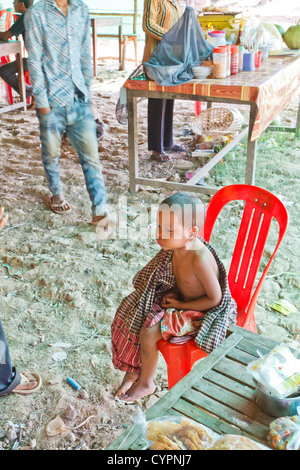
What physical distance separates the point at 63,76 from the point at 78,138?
0.47 m

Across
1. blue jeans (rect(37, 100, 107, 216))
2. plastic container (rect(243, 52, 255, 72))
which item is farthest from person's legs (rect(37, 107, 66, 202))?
plastic container (rect(243, 52, 255, 72))

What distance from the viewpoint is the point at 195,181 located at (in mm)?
4328

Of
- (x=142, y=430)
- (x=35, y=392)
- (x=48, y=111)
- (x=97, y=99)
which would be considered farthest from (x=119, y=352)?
(x=97, y=99)

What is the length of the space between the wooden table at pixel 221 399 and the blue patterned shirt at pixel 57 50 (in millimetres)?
2600

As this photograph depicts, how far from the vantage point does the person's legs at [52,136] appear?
3.58 metres

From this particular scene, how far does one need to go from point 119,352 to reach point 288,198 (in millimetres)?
2745

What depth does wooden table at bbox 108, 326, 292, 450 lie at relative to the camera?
1209mm

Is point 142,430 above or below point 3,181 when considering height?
above

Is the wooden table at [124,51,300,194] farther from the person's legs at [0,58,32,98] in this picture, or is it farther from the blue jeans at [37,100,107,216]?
the person's legs at [0,58,32,98]

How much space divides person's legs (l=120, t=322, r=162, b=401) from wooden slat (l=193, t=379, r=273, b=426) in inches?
24.1

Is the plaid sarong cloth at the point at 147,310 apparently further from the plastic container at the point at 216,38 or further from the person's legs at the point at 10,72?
the person's legs at the point at 10,72

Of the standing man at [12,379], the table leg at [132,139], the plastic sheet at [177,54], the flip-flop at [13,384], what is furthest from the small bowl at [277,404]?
the table leg at [132,139]
